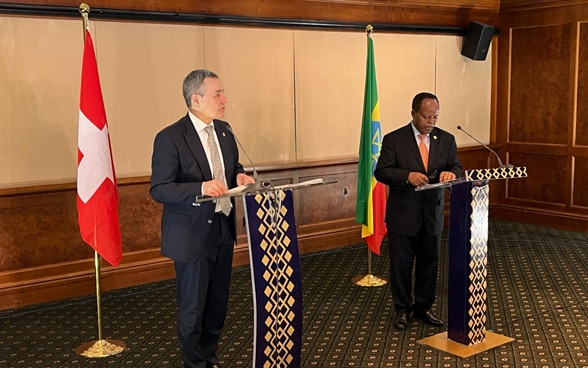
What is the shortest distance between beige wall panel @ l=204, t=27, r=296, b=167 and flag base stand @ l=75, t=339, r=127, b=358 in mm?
2473

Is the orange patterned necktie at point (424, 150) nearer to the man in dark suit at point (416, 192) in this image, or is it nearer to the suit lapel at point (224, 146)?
the man in dark suit at point (416, 192)

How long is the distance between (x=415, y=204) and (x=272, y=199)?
1.43m

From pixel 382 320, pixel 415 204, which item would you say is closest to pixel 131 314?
pixel 382 320

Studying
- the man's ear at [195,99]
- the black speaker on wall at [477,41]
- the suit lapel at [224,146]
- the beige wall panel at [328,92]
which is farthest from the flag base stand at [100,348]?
the black speaker on wall at [477,41]

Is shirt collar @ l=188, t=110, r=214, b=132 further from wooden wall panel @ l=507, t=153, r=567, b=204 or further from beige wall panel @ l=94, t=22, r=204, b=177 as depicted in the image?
wooden wall panel @ l=507, t=153, r=567, b=204

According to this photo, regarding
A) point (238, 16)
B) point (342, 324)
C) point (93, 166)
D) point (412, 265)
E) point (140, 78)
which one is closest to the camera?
point (93, 166)

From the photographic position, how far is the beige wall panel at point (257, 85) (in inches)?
266

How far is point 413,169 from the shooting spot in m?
4.89

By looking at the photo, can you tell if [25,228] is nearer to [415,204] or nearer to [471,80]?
[415,204]

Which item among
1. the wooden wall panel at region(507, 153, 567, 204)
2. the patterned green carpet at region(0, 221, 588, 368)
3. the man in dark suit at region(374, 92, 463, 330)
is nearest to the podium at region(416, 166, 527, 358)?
the patterned green carpet at region(0, 221, 588, 368)

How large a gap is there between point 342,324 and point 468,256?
1169 millimetres

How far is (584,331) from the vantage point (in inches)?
197

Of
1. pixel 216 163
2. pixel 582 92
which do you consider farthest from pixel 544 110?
pixel 216 163

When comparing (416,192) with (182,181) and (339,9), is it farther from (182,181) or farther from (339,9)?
(339,9)
